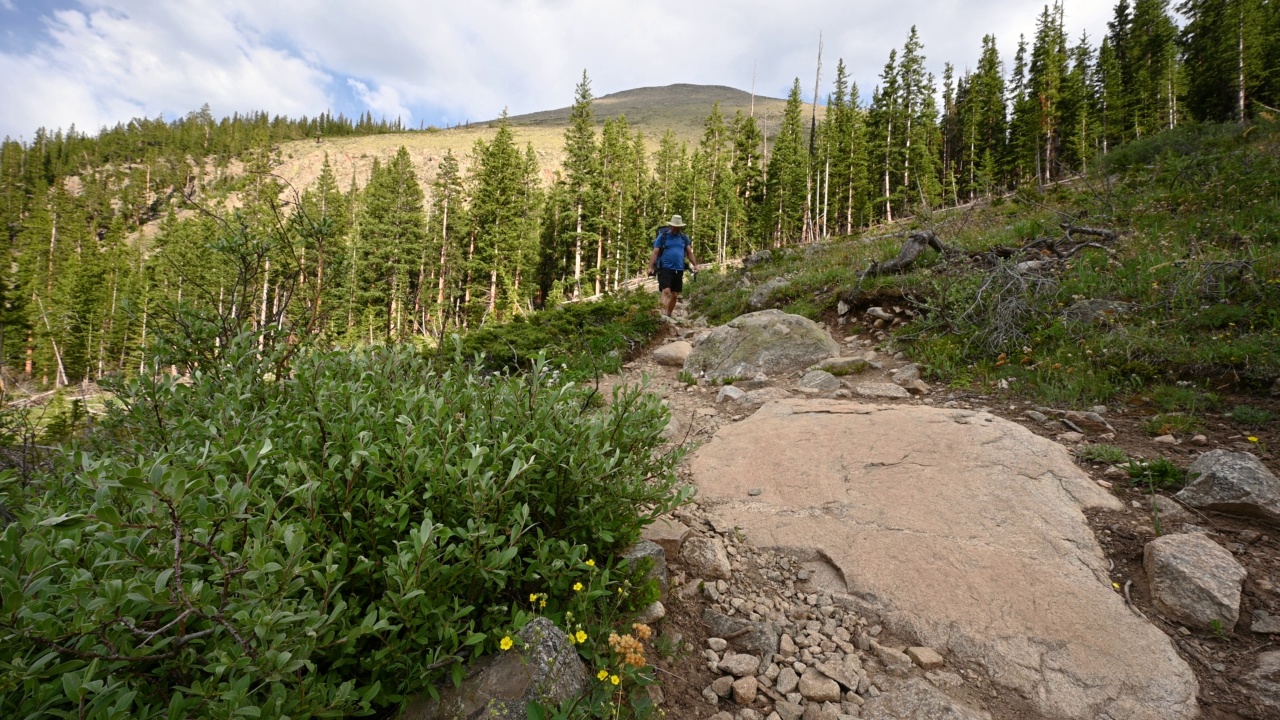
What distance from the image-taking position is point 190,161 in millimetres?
111312

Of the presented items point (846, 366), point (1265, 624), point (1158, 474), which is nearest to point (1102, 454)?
point (1158, 474)

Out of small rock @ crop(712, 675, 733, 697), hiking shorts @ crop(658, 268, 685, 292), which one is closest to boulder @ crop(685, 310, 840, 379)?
hiking shorts @ crop(658, 268, 685, 292)

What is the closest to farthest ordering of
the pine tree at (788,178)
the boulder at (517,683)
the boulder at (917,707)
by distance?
1. the boulder at (517,683)
2. the boulder at (917,707)
3. the pine tree at (788,178)

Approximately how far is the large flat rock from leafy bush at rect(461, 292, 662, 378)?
385 centimetres

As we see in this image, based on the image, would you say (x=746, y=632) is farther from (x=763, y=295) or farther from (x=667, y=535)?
(x=763, y=295)

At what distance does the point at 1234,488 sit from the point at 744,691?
3827mm

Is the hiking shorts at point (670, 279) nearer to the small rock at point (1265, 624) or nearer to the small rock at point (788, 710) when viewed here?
the small rock at point (1265, 624)

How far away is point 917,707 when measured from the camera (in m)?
2.24

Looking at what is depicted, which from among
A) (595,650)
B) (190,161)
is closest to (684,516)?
(595,650)

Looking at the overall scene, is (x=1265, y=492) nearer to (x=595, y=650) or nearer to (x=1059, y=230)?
(x=595, y=650)

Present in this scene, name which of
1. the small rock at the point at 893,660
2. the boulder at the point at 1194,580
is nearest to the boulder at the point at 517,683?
the small rock at the point at 893,660

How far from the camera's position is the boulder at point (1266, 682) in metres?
2.26

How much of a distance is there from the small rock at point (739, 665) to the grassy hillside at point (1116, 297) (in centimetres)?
475

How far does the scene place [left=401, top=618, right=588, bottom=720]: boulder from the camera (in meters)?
1.85
